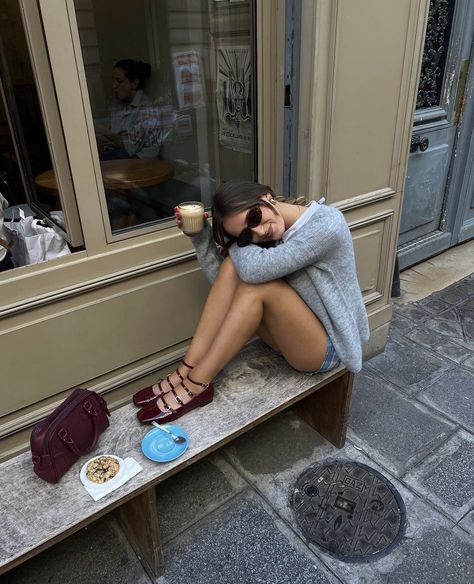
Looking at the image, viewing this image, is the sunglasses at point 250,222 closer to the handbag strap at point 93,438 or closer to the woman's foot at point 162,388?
the woman's foot at point 162,388

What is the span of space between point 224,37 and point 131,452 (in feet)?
6.35

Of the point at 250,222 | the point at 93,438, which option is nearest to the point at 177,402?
the point at 93,438

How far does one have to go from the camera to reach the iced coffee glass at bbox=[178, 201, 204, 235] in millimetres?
1927

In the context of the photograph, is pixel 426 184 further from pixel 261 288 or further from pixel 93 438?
pixel 93 438

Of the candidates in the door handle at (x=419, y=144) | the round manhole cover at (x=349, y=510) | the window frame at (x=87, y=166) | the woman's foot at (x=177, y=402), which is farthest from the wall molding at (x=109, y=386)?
the door handle at (x=419, y=144)

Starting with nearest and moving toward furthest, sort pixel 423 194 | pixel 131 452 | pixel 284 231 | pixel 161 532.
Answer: pixel 131 452, pixel 284 231, pixel 161 532, pixel 423 194

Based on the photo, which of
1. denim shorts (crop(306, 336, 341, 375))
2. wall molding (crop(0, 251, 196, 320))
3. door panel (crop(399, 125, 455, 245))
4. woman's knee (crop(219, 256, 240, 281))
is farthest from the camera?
door panel (crop(399, 125, 455, 245))

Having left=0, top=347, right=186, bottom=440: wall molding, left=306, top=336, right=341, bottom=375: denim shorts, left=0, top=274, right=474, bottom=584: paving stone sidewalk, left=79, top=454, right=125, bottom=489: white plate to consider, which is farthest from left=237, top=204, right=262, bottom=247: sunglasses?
left=0, top=274, right=474, bottom=584: paving stone sidewalk

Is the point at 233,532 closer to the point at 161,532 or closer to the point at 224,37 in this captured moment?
the point at 161,532

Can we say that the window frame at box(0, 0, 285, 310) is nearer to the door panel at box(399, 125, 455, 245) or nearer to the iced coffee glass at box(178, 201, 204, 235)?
the iced coffee glass at box(178, 201, 204, 235)

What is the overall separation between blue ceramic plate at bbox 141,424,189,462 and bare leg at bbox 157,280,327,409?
13 cm

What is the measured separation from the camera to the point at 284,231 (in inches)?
77.0

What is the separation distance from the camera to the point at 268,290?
76.1 inches

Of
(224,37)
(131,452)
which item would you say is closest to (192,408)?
(131,452)
